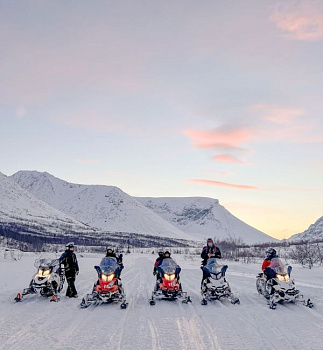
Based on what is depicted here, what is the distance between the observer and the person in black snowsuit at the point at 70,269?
1367 cm

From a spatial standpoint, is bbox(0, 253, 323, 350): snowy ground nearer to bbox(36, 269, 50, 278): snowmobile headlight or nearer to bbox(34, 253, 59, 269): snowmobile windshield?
bbox(36, 269, 50, 278): snowmobile headlight

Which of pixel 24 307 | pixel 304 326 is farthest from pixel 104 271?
pixel 304 326

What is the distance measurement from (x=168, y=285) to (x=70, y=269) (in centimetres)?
380

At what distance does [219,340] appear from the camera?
25.0 ft

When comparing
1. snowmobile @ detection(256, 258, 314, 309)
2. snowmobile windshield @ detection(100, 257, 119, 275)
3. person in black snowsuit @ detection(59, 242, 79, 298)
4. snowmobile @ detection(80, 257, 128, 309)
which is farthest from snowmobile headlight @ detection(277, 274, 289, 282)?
person in black snowsuit @ detection(59, 242, 79, 298)

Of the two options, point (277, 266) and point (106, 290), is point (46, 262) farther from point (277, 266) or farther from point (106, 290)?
point (277, 266)

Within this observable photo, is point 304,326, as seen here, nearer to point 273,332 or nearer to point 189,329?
point 273,332

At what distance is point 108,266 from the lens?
12594mm

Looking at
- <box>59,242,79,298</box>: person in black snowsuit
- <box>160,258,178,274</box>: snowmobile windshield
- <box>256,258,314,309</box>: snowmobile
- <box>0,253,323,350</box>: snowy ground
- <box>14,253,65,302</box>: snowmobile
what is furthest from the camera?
<box>59,242,79,298</box>: person in black snowsuit

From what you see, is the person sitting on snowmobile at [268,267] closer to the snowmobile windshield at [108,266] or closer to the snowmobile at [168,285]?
the snowmobile at [168,285]

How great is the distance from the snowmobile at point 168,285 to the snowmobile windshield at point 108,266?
5.39ft

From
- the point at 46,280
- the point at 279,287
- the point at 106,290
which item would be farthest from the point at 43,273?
the point at 279,287

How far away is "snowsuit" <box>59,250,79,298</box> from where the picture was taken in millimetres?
13672

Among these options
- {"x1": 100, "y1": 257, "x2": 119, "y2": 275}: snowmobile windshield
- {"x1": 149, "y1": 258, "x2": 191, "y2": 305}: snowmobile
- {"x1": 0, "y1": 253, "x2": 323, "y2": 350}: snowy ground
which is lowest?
{"x1": 0, "y1": 253, "x2": 323, "y2": 350}: snowy ground
